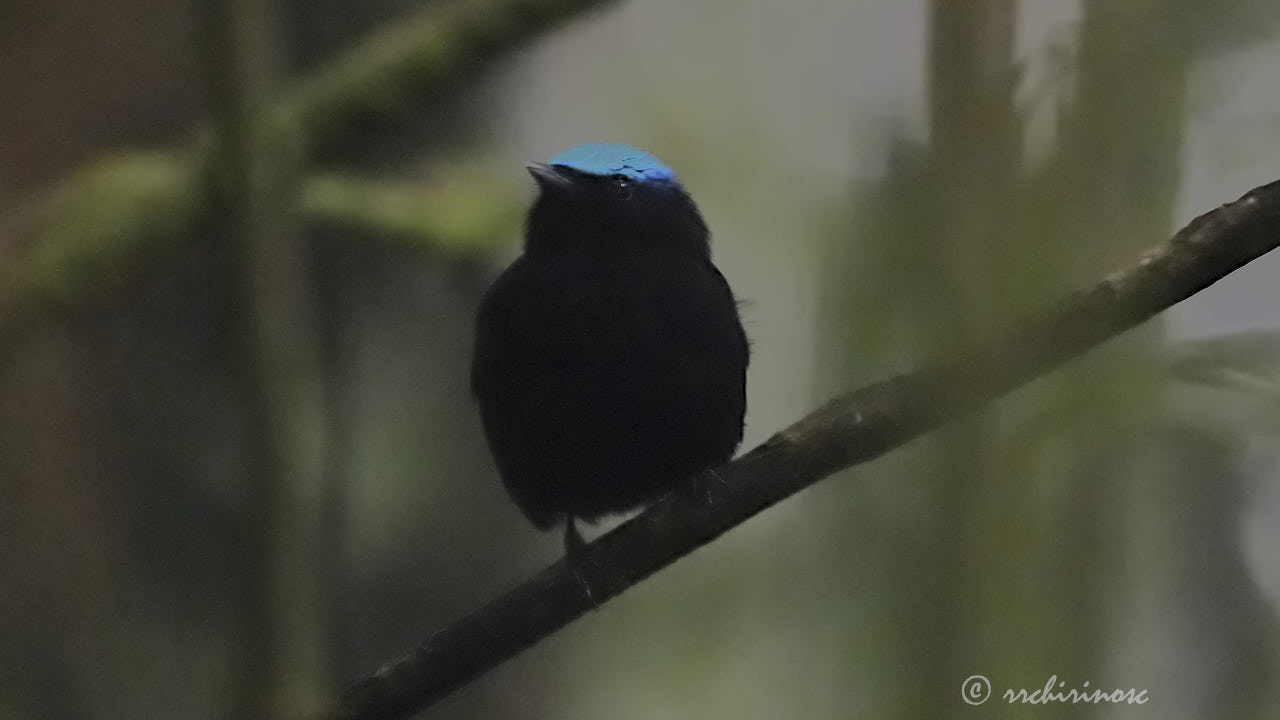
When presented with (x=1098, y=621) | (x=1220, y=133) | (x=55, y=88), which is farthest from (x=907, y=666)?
(x=55, y=88)

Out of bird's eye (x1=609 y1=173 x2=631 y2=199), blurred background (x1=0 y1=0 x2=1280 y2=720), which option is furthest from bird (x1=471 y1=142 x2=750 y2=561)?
blurred background (x1=0 y1=0 x2=1280 y2=720)

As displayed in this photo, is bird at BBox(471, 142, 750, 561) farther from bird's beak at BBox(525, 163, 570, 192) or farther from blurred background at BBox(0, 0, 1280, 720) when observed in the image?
blurred background at BBox(0, 0, 1280, 720)

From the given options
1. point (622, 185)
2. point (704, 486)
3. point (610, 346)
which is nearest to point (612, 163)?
point (622, 185)

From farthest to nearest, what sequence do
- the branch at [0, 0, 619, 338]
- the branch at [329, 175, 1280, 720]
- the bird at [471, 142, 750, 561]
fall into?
the branch at [0, 0, 619, 338], the bird at [471, 142, 750, 561], the branch at [329, 175, 1280, 720]

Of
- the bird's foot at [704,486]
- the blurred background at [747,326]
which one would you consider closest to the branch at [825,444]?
the bird's foot at [704,486]

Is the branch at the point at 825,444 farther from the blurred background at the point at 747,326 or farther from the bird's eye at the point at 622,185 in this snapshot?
the bird's eye at the point at 622,185

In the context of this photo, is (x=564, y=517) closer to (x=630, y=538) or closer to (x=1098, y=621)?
(x=630, y=538)

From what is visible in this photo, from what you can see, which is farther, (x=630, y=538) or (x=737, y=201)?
(x=737, y=201)
